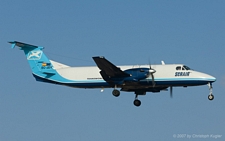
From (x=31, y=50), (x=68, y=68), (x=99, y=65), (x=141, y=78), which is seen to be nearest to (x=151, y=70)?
(x=141, y=78)

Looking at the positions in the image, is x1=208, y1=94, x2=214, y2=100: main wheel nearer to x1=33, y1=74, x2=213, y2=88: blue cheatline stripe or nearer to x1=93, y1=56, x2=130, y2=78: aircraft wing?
x1=33, y1=74, x2=213, y2=88: blue cheatline stripe

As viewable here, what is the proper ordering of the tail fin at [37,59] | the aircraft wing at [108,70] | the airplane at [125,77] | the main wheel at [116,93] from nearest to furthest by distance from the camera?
the aircraft wing at [108,70] → the airplane at [125,77] → the main wheel at [116,93] → the tail fin at [37,59]

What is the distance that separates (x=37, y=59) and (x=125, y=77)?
8948 mm

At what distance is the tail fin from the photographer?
43312 mm

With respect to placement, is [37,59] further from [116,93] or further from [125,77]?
[125,77]

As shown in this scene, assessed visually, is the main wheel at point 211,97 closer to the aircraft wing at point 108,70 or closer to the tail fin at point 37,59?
the aircraft wing at point 108,70

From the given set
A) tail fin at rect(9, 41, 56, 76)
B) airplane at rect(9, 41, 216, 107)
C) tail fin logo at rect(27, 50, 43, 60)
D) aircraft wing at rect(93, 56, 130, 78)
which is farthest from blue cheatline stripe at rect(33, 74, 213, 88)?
tail fin logo at rect(27, 50, 43, 60)

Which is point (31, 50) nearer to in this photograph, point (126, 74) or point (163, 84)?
point (126, 74)

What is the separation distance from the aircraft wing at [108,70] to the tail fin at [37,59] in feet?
18.0

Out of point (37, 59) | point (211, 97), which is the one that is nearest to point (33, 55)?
point (37, 59)

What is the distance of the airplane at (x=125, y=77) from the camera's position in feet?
129

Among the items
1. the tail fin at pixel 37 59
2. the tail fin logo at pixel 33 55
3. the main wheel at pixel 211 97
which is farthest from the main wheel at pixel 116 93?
the tail fin logo at pixel 33 55

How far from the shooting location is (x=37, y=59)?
144 ft

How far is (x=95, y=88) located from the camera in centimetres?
4188
